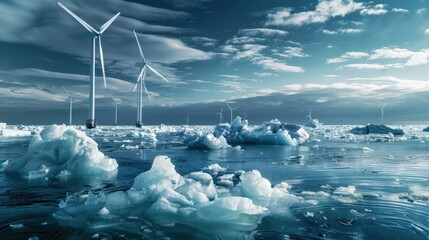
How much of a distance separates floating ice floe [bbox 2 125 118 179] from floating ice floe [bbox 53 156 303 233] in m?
4.10

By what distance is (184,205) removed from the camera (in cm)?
686

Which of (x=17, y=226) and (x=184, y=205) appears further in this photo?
(x=184, y=205)

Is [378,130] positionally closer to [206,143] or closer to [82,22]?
[206,143]

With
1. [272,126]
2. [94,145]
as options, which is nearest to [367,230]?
[94,145]

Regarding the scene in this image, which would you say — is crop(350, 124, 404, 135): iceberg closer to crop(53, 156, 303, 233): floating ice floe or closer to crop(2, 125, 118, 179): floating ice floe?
crop(2, 125, 118, 179): floating ice floe

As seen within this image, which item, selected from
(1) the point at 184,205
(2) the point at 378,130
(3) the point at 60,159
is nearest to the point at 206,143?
(3) the point at 60,159

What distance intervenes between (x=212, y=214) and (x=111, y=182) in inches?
236

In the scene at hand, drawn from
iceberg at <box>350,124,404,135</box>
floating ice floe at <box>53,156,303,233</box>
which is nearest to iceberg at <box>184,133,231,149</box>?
floating ice floe at <box>53,156,303,233</box>

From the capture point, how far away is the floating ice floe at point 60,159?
1190 centimetres

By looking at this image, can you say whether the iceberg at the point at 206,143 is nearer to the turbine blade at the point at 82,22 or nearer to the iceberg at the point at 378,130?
the turbine blade at the point at 82,22

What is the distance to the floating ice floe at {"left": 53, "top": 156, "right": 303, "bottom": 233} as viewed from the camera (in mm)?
6293

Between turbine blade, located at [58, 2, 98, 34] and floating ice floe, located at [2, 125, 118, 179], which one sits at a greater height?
turbine blade, located at [58, 2, 98, 34]

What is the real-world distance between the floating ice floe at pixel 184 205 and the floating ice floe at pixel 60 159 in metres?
4.10

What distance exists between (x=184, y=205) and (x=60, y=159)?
830cm
